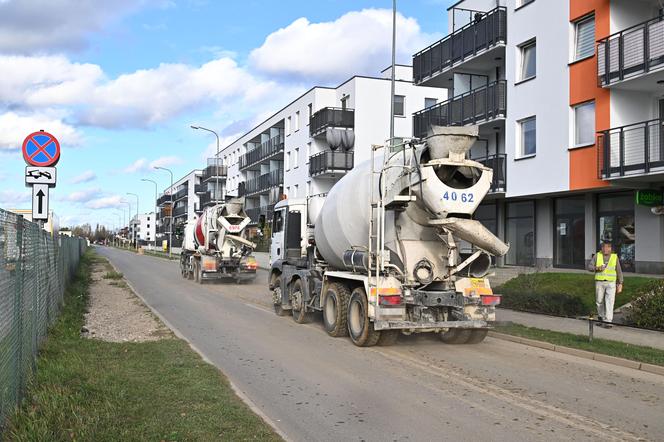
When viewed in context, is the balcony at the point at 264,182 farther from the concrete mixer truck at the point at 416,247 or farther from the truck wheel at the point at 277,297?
the concrete mixer truck at the point at 416,247

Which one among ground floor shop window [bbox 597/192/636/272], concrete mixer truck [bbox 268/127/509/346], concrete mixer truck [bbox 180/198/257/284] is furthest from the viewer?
concrete mixer truck [bbox 180/198/257/284]

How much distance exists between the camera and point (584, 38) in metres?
20.6

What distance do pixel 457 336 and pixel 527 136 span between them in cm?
1435

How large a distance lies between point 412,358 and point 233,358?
2.74 meters

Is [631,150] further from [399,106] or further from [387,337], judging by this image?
[399,106]

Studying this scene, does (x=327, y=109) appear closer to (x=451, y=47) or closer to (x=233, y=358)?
(x=451, y=47)

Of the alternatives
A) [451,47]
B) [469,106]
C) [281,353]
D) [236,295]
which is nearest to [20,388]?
[281,353]

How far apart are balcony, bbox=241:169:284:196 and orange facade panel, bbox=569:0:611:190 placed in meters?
37.4

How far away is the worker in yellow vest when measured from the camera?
12.3 m

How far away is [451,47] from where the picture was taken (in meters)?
27.2

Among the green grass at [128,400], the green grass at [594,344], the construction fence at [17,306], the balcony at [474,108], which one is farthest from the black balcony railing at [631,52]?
the construction fence at [17,306]

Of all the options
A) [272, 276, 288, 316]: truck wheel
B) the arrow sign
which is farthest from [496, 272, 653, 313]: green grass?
the arrow sign

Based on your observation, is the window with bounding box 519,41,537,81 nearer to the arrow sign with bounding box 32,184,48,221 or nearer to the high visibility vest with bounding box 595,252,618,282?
the high visibility vest with bounding box 595,252,618,282

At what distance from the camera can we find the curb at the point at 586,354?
28.3 ft
